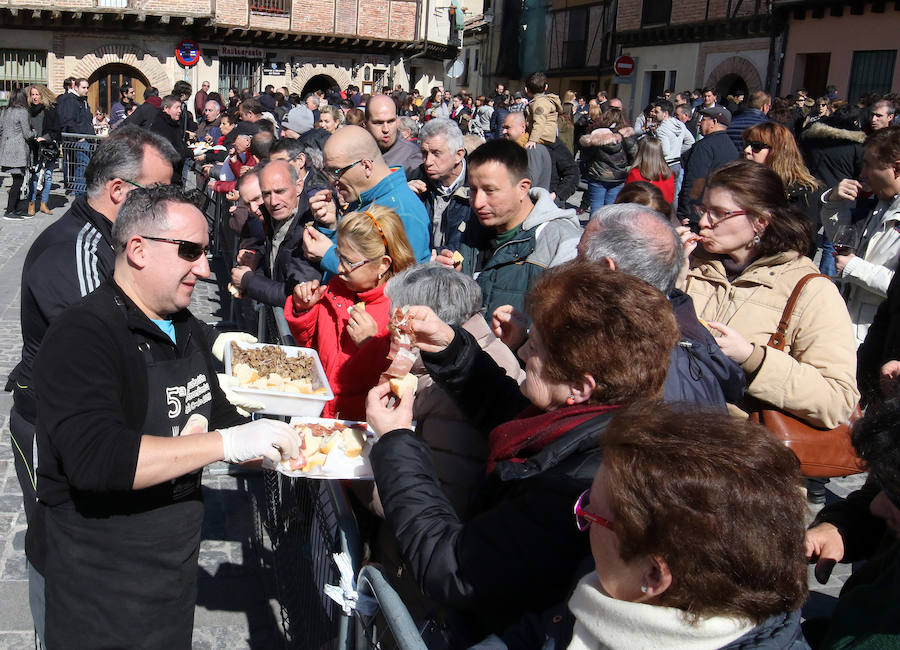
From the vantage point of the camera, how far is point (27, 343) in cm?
335

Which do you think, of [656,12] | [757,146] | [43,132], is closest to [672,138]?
[757,146]

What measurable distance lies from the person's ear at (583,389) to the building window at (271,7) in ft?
124

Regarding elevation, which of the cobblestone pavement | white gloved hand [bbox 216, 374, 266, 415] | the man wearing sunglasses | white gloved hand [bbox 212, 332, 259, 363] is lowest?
the cobblestone pavement

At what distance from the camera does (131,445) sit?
2420 mm

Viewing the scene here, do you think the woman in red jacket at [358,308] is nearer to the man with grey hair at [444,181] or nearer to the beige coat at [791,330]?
the beige coat at [791,330]

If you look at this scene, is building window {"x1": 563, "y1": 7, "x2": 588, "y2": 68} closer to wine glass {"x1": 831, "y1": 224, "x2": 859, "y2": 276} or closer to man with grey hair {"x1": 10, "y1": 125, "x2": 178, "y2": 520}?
wine glass {"x1": 831, "y1": 224, "x2": 859, "y2": 276}

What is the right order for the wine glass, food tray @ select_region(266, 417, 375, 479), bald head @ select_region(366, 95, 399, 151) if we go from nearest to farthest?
food tray @ select_region(266, 417, 375, 479), the wine glass, bald head @ select_region(366, 95, 399, 151)

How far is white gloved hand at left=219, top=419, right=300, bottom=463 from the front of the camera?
8.46 ft

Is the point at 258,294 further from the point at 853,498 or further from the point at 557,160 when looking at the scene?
the point at 557,160

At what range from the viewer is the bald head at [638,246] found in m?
2.93

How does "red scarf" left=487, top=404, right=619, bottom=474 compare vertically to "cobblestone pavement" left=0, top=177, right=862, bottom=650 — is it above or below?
above

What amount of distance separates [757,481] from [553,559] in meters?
0.56

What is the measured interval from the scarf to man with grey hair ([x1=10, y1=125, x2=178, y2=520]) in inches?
88.1

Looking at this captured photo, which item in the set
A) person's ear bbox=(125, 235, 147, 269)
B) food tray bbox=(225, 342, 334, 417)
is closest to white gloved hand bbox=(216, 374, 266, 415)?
food tray bbox=(225, 342, 334, 417)
